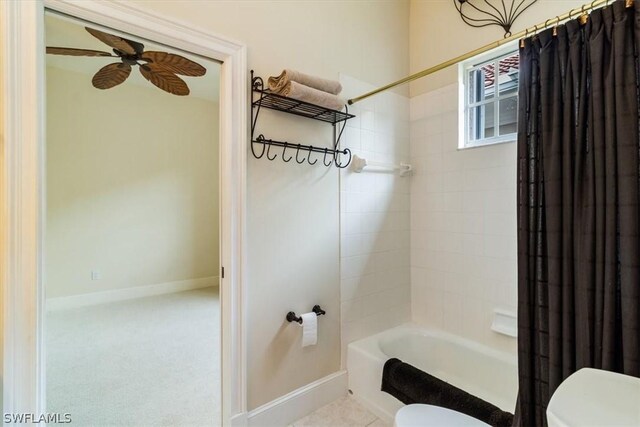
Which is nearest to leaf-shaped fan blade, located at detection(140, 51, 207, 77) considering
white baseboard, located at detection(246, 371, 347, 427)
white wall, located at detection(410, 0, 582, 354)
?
white wall, located at detection(410, 0, 582, 354)

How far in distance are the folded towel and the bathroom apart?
0.45 ft

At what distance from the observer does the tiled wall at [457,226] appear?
193 cm

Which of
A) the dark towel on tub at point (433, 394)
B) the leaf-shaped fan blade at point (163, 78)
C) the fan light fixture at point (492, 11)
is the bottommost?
the dark towel on tub at point (433, 394)

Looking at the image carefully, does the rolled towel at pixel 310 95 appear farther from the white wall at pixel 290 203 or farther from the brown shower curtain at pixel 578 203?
the brown shower curtain at pixel 578 203

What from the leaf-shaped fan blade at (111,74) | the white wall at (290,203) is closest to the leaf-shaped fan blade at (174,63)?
the leaf-shaped fan blade at (111,74)

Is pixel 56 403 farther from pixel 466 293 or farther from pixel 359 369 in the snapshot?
pixel 466 293

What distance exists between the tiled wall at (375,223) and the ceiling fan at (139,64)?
109 cm

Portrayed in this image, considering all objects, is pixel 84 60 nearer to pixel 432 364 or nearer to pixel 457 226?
pixel 457 226

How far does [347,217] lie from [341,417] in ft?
4.02

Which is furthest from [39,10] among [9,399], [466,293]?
[466,293]

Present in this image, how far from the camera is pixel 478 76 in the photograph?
7.17 feet

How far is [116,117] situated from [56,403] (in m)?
3.40

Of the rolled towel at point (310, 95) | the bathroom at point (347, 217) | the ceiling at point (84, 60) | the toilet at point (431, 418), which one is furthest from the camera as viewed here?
the ceiling at point (84, 60)

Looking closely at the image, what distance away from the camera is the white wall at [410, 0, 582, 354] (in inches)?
75.9
